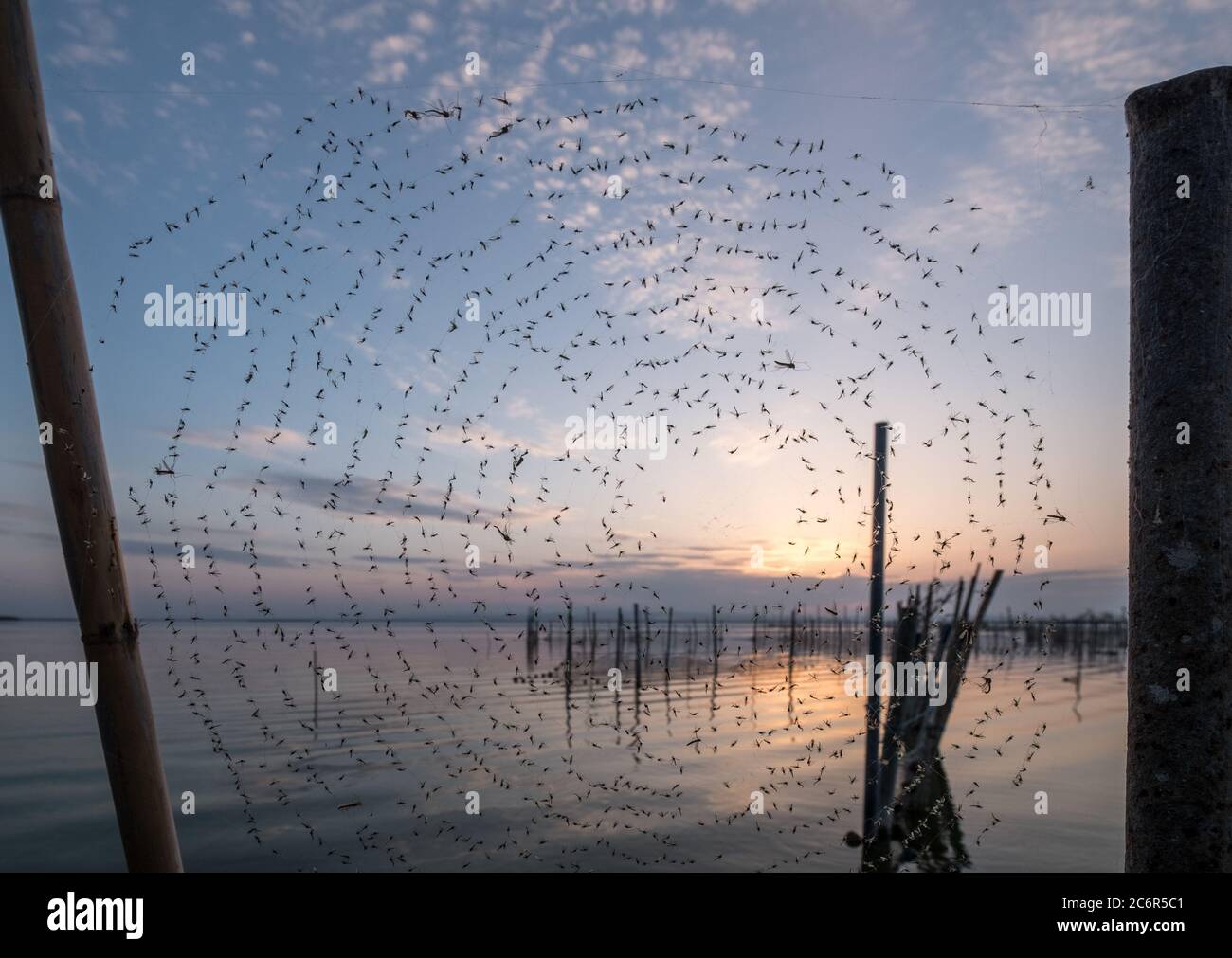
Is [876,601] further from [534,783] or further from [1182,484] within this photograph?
[534,783]

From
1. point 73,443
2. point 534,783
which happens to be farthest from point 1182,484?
point 534,783

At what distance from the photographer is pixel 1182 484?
296 cm

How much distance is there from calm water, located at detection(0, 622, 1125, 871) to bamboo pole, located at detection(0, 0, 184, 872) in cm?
179

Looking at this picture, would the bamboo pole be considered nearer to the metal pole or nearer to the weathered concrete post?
the weathered concrete post

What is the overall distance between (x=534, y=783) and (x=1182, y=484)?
47.8 feet

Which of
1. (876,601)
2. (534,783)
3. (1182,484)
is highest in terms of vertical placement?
(1182,484)

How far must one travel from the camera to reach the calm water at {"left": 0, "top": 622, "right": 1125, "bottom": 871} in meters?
11.4

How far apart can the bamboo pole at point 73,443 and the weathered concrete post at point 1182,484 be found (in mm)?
3628

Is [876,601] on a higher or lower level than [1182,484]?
lower

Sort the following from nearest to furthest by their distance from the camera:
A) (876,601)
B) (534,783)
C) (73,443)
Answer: (73,443) < (876,601) < (534,783)
